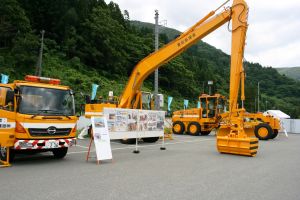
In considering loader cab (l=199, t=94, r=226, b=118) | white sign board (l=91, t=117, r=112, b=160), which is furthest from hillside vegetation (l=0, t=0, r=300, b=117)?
white sign board (l=91, t=117, r=112, b=160)

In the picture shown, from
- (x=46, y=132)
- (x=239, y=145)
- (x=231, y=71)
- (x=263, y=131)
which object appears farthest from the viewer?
(x=263, y=131)

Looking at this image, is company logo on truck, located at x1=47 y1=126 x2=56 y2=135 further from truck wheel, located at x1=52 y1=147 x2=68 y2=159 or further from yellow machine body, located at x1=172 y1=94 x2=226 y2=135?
yellow machine body, located at x1=172 y1=94 x2=226 y2=135

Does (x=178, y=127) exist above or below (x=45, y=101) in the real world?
below

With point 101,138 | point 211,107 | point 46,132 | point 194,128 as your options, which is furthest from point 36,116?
point 211,107

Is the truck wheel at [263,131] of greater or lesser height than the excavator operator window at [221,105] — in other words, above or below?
below

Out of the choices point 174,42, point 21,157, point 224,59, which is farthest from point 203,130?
point 224,59

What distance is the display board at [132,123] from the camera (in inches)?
460

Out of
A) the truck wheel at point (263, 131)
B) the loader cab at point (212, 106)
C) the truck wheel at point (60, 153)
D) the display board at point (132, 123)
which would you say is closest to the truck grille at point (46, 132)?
the truck wheel at point (60, 153)

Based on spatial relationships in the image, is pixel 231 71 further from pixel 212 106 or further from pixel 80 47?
pixel 80 47

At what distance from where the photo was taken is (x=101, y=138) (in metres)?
10.0

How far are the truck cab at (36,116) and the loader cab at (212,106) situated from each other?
549 inches

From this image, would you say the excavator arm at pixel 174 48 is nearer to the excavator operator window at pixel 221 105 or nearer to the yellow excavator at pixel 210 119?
the yellow excavator at pixel 210 119

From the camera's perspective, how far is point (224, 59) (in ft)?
457

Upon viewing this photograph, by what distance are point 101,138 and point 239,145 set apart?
17.2 ft
